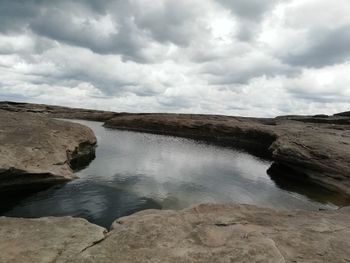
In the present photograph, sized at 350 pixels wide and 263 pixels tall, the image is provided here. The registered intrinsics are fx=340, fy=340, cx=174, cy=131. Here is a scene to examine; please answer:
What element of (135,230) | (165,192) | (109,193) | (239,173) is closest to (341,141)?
(239,173)

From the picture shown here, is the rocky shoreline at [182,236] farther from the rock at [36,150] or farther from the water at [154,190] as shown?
the water at [154,190]

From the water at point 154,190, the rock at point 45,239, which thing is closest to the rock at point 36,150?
the water at point 154,190

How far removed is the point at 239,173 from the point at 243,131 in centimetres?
3277

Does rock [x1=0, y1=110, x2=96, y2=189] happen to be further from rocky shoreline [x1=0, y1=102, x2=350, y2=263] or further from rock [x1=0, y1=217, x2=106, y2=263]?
rock [x1=0, y1=217, x2=106, y2=263]

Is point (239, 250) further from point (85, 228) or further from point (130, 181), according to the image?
point (130, 181)

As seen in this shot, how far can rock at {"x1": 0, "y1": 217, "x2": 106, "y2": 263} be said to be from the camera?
28.9 ft

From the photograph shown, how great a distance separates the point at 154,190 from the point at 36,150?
26.3 feet

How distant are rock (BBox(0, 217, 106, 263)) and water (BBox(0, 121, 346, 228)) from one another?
168 inches

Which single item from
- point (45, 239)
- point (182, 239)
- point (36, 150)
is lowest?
point (45, 239)

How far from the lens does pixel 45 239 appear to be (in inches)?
389

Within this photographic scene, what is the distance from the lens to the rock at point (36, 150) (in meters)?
19.3

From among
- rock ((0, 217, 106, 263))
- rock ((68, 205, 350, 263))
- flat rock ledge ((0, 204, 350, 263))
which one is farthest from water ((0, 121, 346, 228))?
rock ((68, 205, 350, 263))

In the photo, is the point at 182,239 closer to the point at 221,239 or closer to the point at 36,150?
the point at 221,239

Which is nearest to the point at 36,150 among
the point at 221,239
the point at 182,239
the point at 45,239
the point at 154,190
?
the point at 154,190
